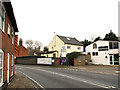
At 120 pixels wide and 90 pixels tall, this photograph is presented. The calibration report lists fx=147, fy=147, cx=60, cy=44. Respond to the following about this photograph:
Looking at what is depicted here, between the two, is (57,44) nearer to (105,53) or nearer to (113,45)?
(105,53)

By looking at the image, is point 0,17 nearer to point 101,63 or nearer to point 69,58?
point 69,58

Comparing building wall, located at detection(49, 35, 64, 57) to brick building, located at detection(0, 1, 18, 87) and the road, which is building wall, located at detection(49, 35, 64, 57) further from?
brick building, located at detection(0, 1, 18, 87)

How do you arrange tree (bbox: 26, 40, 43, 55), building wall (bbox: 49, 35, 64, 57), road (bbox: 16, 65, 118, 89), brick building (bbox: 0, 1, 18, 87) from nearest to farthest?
brick building (bbox: 0, 1, 18, 87) < road (bbox: 16, 65, 118, 89) < building wall (bbox: 49, 35, 64, 57) < tree (bbox: 26, 40, 43, 55)

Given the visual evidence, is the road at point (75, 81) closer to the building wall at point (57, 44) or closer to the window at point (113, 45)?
the window at point (113, 45)

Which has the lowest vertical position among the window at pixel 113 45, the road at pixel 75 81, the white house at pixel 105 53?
the road at pixel 75 81

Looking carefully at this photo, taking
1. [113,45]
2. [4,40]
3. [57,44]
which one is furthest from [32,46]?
[4,40]

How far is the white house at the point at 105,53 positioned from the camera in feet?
101

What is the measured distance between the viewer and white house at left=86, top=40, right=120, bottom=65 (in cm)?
3069

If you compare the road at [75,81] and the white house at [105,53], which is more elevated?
the white house at [105,53]

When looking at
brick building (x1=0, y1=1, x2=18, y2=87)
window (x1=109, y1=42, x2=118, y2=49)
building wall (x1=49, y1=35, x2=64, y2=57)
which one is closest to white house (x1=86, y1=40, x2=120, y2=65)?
window (x1=109, y1=42, x2=118, y2=49)

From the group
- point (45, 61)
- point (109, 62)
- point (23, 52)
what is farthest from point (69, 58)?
point (23, 52)

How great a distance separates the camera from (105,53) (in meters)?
32.9

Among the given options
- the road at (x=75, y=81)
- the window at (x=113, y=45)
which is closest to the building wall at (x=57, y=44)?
the window at (x=113, y=45)

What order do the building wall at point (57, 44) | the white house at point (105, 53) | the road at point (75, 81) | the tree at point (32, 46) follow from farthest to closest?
the tree at point (32, 46), the building wall at point (57, 44), the white house at point (105, 53), the road at point (75, 81)
